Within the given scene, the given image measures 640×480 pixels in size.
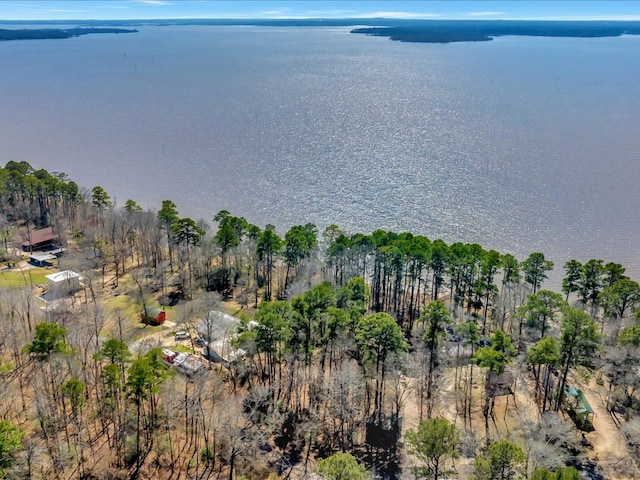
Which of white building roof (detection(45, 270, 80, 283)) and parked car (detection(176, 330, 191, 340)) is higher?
white building roof (detection(45, 270, 80, 283))

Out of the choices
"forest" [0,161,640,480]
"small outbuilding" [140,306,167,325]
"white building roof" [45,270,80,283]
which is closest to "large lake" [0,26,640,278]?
"forest" [0,161,640,480]

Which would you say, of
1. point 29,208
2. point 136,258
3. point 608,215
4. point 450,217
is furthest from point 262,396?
point 608,215

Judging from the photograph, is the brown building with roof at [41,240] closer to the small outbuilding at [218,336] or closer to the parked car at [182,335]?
the parked car at [182,335]

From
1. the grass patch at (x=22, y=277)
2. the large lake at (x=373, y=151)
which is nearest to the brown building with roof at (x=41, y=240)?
the grass patch at (x=22, y=277)

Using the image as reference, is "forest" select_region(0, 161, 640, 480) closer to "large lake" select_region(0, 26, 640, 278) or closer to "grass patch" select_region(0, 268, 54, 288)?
"grass patch" select_region(0, 268, 54, 288)

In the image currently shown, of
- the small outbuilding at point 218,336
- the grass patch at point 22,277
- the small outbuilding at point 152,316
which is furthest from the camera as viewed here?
the grass patch at point 22,277

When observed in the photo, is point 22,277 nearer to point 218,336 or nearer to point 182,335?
point 182,335

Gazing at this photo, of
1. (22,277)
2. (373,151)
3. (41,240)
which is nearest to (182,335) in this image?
(22,277)
